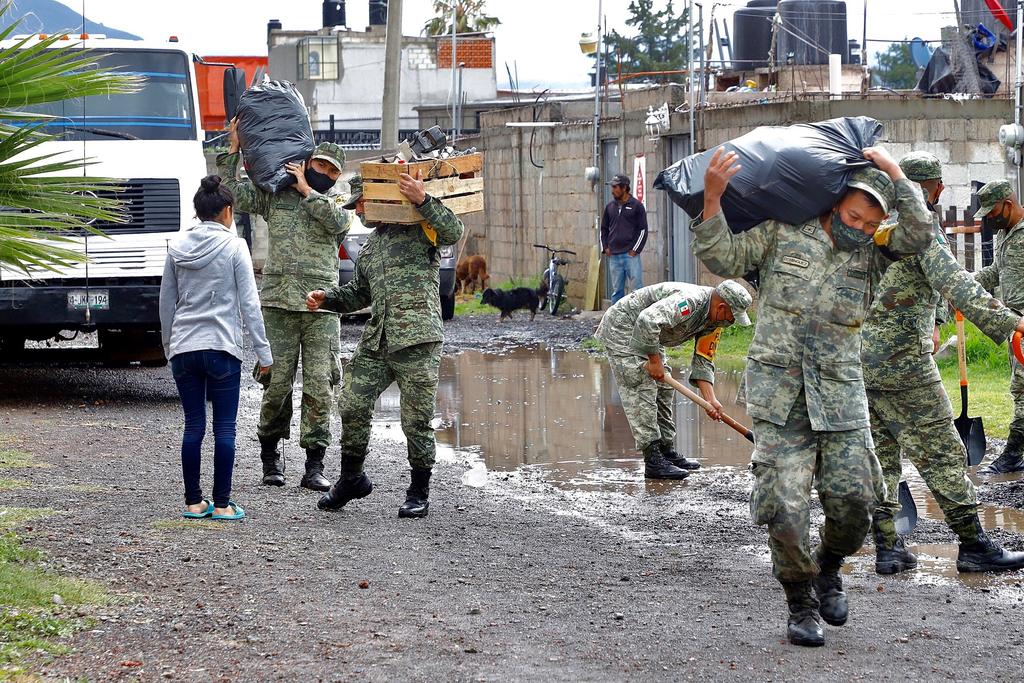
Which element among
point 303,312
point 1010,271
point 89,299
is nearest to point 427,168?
point 303,312

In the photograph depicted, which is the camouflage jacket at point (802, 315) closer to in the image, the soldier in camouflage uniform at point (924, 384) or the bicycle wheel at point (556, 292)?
the soldier in camouflage uniform at point (924, 384)

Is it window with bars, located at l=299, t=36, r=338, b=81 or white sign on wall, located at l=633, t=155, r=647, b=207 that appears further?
window with bars, located at l=299, t=36, r=338, b=81

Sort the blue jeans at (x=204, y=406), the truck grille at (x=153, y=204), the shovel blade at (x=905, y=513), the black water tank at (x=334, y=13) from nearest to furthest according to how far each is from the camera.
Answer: the shovel blade at (x=905, y=513) < the blue jeans at (x=204, y=406) < the truck grille at (x=153, y=204) < the black water tank at (x=334, y=13)

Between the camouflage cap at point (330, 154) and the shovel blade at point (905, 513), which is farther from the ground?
the camouflage cap at point (330, 154)

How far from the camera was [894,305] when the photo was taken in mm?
6035

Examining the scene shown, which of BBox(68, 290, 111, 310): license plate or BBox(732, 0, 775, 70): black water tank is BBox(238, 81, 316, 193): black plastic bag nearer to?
BBox(68, 290, 111, 310): license plate

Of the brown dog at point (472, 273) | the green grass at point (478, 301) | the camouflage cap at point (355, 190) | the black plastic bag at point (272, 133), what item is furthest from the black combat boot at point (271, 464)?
the brown dog at point (472, 273)

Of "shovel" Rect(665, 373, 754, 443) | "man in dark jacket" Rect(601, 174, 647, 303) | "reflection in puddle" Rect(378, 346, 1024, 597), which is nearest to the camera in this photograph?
"reflection in puddle" Rect(378, 346, 1024, 597)

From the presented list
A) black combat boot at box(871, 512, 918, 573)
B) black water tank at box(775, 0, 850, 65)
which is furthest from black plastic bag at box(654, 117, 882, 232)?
black water tank at box(775, 0, 850, 65)

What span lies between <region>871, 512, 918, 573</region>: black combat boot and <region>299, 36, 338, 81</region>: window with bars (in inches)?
1857

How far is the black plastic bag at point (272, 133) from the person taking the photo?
8234 millimetres

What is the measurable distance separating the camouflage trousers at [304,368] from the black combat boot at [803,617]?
12.2ft

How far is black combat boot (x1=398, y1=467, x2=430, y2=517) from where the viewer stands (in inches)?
280

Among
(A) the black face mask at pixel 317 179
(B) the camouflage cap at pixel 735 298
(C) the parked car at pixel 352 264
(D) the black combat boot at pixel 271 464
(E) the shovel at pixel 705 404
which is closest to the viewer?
(B) the camouflage cap at pixel 735 298
